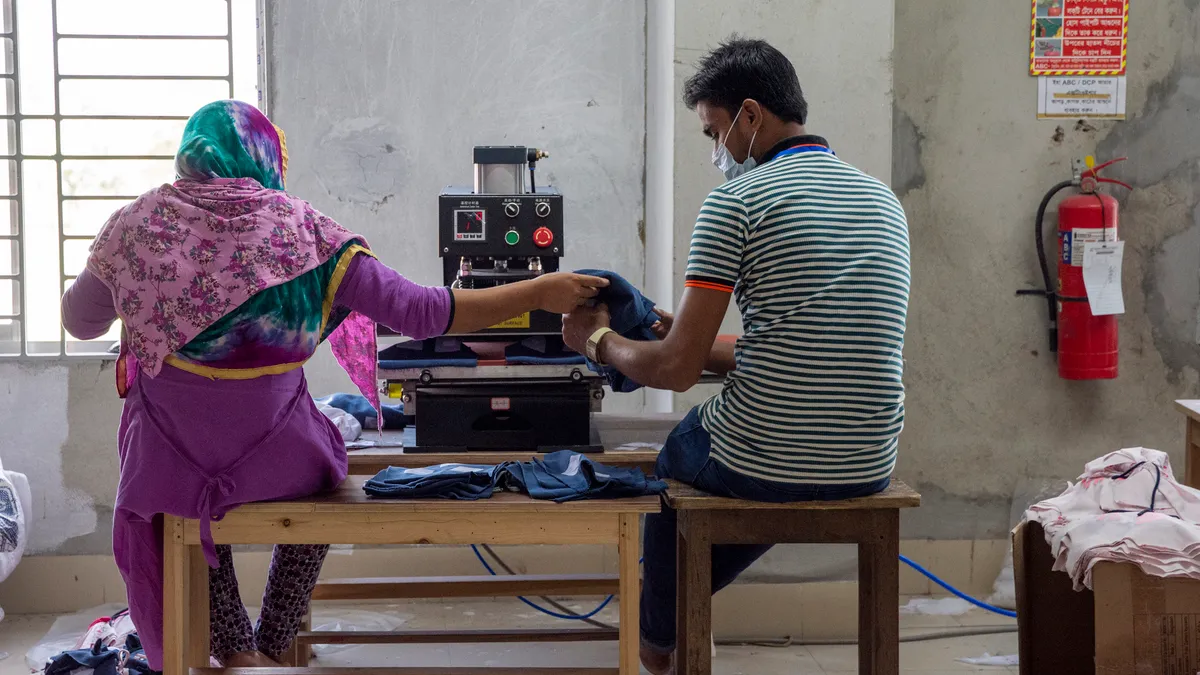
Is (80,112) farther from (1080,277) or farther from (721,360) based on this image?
(1080,277)

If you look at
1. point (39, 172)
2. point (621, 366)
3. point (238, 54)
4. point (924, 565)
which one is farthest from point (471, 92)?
point (924, 565)

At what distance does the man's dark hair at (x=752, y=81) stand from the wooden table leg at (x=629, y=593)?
2.91ft

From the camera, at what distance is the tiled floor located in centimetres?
328

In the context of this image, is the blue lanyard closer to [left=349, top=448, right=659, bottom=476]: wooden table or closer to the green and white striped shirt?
the green and white striped shirt

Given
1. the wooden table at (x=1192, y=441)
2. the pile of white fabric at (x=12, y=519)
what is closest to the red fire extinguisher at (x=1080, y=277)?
the wooden table at (x=1192, y=441)

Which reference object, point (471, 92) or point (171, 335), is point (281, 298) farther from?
point (471, 92)

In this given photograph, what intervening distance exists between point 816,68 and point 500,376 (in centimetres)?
140

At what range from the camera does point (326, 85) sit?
3.65m

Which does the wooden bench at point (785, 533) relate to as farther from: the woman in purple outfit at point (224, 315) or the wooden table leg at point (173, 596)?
the wooden table leg at point (173, 596)

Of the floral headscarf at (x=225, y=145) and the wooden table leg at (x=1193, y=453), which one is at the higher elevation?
the floral headscarf at (x=225, y=145)

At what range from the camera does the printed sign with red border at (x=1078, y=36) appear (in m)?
3.60

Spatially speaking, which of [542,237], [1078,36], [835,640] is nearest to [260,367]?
[542,237]

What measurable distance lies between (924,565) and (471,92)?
2117mm

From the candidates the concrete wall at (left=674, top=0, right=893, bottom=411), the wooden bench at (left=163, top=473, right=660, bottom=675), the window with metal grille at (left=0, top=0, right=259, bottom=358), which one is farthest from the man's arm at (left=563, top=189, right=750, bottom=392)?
the window with metal grille at (left=0, top=0, right=259, bottom=358)
